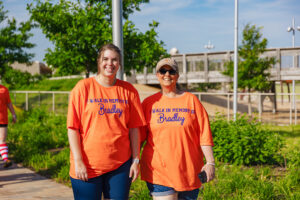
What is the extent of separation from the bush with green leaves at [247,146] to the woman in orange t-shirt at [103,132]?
3944 mm

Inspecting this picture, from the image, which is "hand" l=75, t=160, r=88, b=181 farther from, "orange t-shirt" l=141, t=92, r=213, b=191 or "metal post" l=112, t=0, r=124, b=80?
"metal post" l=112, t=0, r=124, b=80

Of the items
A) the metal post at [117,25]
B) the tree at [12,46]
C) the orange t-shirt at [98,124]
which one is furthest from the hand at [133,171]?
the tree at [12,46]

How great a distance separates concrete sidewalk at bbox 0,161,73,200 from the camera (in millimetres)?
4910

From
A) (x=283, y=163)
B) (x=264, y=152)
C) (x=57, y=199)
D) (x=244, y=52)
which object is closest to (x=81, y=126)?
(x=57, y=199)

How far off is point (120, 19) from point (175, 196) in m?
2.66

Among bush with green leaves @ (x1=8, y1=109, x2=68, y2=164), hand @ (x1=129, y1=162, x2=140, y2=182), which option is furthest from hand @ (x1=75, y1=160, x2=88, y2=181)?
bush with green leaves @ (x1=8, y1=109, x2=68, y2=164)

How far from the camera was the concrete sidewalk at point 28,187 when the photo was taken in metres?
4.91

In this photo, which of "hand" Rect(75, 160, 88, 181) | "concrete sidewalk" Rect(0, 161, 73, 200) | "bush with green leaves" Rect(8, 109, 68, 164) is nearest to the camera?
"hand" Rect(75, 160, 88, 181)

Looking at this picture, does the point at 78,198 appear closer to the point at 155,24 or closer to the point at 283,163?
the point at 283,163

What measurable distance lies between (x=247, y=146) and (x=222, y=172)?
1.10 metres

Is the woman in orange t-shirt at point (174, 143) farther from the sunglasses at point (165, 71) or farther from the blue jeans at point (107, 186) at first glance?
the blue jeans at point (107, 186)

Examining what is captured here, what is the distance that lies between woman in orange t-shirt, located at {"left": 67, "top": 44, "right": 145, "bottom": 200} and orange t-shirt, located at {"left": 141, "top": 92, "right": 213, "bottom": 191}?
0.44 ft

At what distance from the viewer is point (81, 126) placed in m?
2.62

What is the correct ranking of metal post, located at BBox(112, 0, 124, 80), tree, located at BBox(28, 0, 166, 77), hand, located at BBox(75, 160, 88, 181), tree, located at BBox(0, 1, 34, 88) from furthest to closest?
tree, located at BBox(0, 1, 34, 88) < tree, located at BBox(28, 0, 166, 77) < metal post, located at BBox(112, 0, 124, 80) < hand, located at BBox(75, 160, 88, 181)
